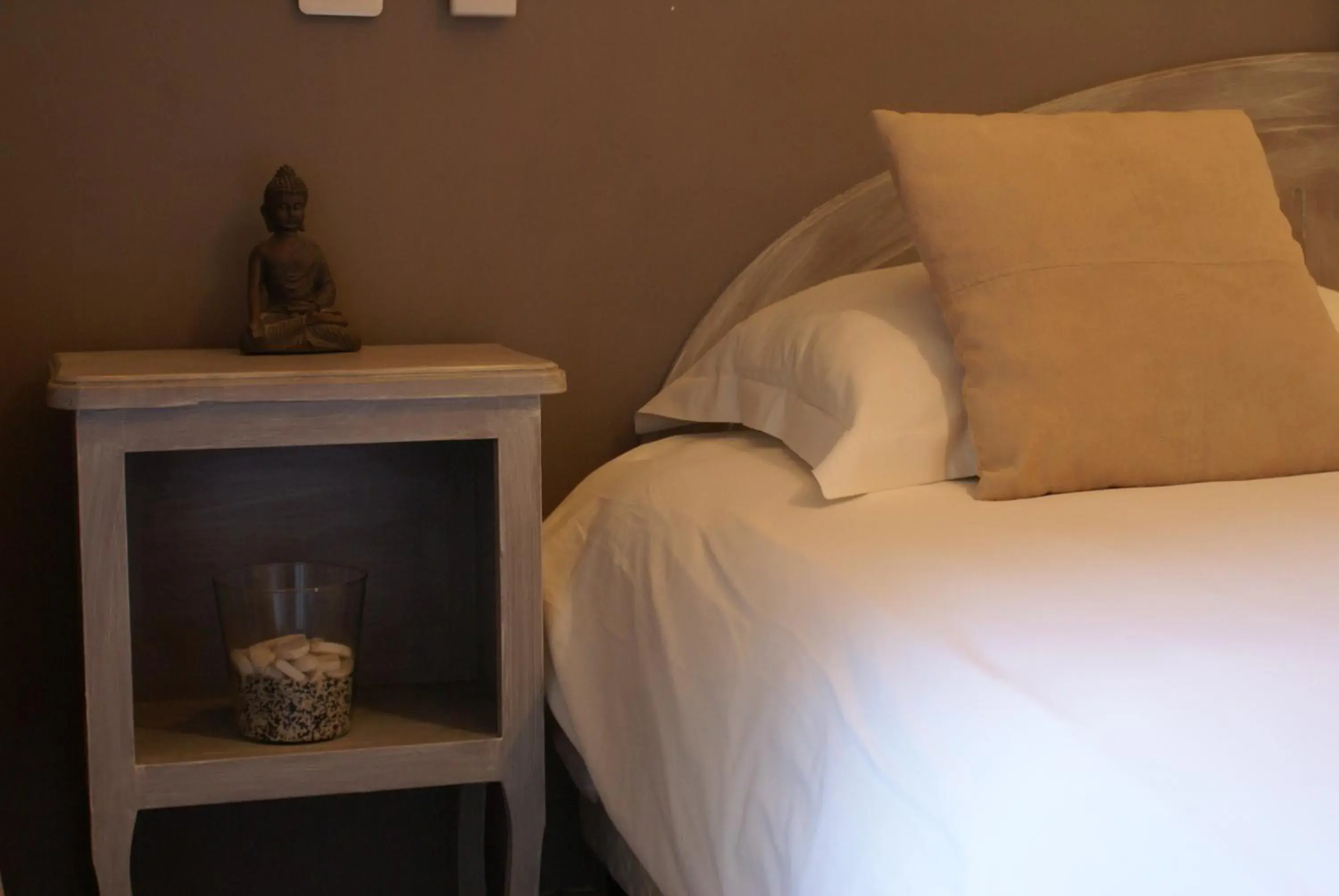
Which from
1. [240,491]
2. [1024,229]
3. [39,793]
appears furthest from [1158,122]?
[39,793]

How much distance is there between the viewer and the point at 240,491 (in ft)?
5.28

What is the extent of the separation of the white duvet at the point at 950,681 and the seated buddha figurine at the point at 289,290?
0.34 meters

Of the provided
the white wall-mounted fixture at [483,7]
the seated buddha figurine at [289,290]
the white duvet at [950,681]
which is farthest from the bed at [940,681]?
the white wall-mounted fixture at [483,7]

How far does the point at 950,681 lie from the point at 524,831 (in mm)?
678

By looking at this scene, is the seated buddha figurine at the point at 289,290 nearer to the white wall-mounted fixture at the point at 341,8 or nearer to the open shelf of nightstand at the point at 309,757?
the white wall-mounted fixture at the point at 341,8

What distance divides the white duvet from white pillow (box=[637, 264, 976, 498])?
0.10 feet

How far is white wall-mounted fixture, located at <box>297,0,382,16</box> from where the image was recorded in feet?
5.20

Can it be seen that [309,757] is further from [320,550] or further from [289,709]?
[320,550]

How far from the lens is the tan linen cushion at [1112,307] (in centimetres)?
130

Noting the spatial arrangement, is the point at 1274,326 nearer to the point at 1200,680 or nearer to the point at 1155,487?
the point at 1155,487

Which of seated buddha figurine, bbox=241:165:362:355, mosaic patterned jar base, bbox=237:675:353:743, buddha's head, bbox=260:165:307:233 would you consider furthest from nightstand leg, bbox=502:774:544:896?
buddha's head, bbox=260:165:307:233

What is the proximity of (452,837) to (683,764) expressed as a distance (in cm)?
66

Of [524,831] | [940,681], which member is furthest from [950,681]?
[524,831]

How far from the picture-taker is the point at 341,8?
5.23 ft
